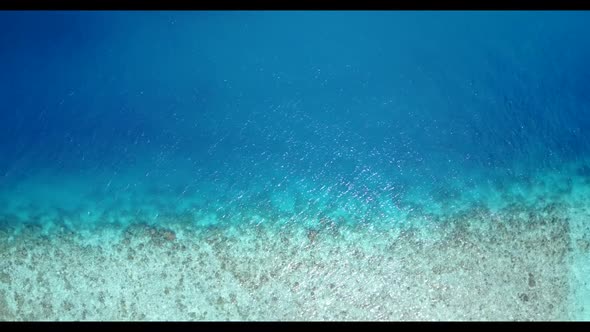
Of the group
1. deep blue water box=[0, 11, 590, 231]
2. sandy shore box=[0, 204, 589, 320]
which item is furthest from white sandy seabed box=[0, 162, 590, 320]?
deep blue water box=[0, 11, 590, 231]

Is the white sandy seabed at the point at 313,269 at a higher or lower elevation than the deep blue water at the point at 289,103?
lower

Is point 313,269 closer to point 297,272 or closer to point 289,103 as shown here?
point 297,272

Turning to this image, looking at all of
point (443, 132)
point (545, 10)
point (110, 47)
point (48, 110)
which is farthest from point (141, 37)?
point (545, 10)

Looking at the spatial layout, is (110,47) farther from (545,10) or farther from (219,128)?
(545,10)

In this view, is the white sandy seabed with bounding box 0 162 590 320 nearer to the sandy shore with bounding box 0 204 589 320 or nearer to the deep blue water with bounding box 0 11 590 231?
the sandy shore with bounding box 0 204 589 320

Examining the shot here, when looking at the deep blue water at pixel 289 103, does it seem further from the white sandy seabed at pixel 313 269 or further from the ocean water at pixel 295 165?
the white sandy seabed at pixel 313 269

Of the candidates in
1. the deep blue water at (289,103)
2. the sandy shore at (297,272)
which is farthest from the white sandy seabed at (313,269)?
the deep blue water at (289,103)
